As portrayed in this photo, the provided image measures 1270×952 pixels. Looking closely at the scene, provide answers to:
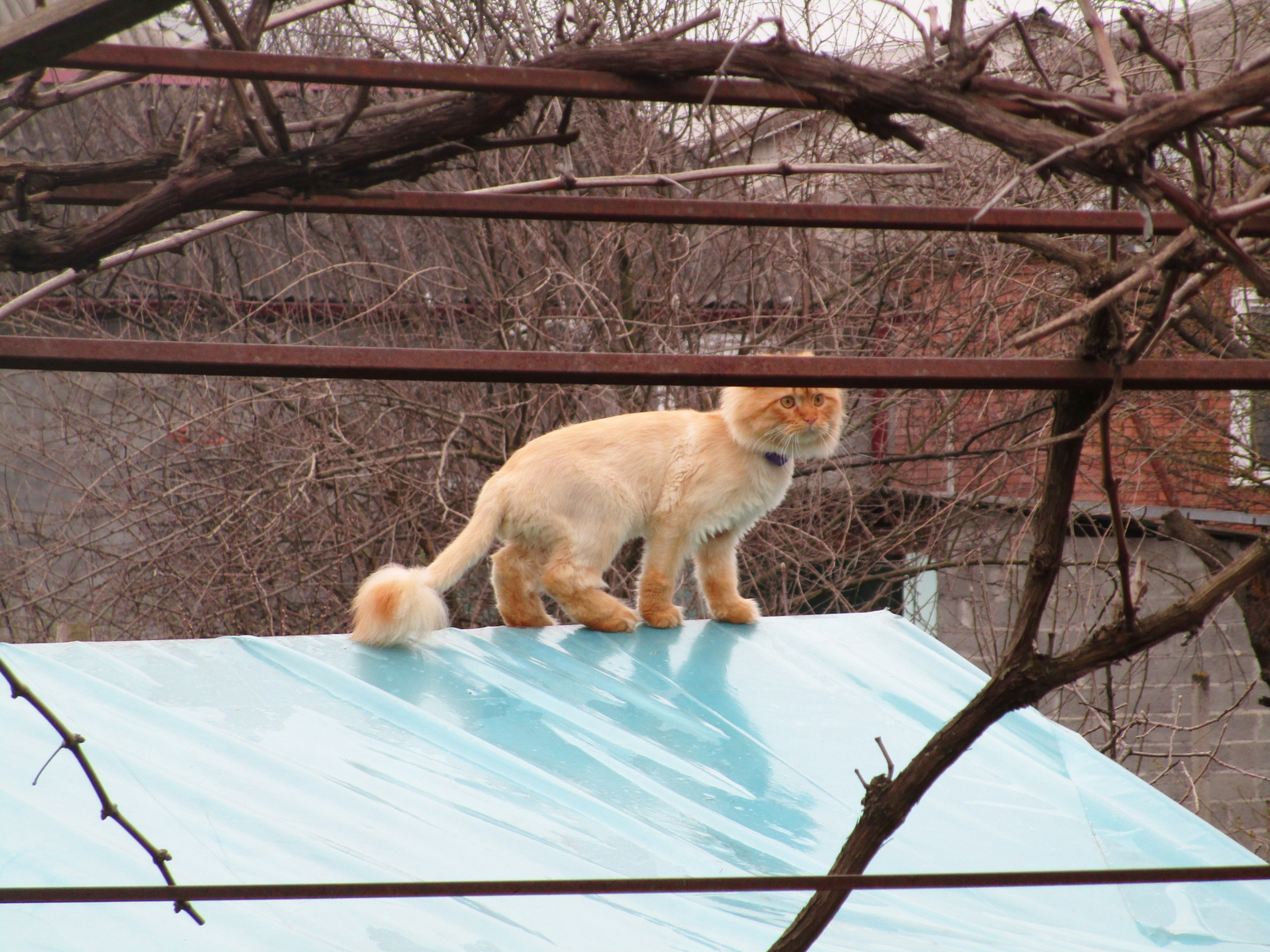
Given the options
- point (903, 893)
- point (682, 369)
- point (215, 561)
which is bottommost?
point (215, 561)

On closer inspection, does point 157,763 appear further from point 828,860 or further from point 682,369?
point 682,369

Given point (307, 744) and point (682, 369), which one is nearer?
point (682, 369)

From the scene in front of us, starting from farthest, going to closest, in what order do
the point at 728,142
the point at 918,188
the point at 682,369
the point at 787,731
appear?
the point at 728,142 → the point at 918,188 → the point at 787,731 → the point at 682,369

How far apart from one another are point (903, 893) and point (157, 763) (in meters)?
1.61

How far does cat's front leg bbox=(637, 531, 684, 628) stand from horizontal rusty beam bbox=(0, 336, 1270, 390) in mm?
2473

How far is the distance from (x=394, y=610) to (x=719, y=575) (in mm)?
1348

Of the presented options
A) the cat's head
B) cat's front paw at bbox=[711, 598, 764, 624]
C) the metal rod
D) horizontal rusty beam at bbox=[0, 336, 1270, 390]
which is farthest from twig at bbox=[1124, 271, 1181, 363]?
cat's front paw at bbox=[711, 598, 764, 624]

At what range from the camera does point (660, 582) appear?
3.72 meters

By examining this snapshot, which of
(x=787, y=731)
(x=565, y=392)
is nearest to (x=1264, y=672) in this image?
(x=787, y=731)

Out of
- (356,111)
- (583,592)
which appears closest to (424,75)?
(356,111)

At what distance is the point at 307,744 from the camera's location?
2396mm

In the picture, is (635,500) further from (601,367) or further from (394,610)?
(601,367)

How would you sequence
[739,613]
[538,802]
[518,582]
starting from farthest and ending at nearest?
[739,613] < [518,582] < [538,802]

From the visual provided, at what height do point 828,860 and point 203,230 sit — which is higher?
point 203,230
